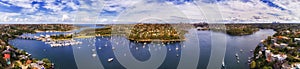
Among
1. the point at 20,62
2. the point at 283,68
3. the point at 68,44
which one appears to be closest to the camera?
the point at 283,68

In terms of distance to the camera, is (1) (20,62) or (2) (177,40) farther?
(2) (177,40)

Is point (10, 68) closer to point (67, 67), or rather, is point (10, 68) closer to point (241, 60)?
point (67, 67)

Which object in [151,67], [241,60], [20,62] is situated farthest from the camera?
[241,60]

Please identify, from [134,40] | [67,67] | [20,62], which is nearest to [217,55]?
[67,67]

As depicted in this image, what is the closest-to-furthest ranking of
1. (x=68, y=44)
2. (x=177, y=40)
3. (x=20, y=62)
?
(x=20, y=62)
(x=68, y=44)
(x=177, y=40)

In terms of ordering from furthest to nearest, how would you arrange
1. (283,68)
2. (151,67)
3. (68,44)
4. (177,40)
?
(177,40)
(68,44)
(151,67)
(283,68)

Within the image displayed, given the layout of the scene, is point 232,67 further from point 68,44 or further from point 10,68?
point 68,44

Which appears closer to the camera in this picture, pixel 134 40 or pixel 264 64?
pixel 264 64

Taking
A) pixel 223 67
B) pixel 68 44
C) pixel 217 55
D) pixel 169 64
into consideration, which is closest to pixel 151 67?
pixel 169 64
